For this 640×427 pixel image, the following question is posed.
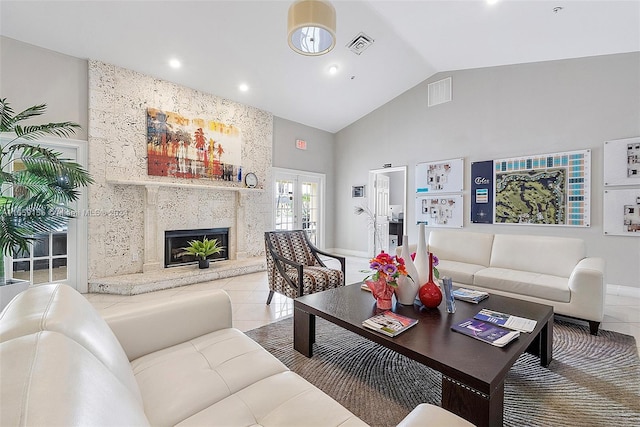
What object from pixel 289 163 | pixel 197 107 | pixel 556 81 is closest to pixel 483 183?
pixel 556 81

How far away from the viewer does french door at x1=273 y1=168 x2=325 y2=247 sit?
606cm

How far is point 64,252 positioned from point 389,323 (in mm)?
4311

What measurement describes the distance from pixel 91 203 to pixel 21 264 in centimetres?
105

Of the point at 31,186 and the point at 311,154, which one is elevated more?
the point at 311,154

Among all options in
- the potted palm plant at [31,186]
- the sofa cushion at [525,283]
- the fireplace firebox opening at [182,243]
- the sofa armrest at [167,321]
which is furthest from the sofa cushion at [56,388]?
the fireplace firebox opening at [182,243]

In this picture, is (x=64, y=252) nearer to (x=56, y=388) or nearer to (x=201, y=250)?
(x=201, y=250)

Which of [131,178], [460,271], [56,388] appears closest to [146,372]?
[56,388]

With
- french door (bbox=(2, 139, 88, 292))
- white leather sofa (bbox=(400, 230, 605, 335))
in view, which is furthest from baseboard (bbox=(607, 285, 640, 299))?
french door (bbox=(2, 139, 88, 292))

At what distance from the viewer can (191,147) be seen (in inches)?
185

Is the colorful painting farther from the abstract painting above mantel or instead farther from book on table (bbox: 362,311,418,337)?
the abstract painting above mantel

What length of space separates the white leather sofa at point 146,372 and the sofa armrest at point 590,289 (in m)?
2.62

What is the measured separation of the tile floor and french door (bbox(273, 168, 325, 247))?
1.93 metres

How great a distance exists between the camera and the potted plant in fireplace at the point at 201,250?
4.48m

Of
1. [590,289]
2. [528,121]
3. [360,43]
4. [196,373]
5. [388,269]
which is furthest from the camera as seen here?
[528,121]
